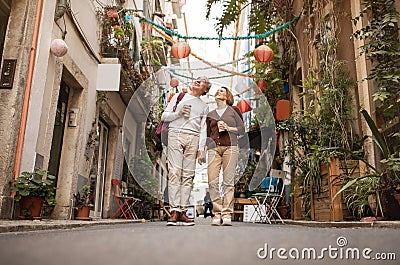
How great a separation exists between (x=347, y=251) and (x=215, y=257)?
0.52 metres

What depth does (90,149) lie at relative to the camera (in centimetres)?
706

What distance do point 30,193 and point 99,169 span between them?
4274 millimetres

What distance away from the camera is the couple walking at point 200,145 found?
170 inches

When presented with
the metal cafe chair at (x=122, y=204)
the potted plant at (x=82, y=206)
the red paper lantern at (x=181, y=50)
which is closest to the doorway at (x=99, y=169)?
the metal cafe chair at (x=122, y=204)

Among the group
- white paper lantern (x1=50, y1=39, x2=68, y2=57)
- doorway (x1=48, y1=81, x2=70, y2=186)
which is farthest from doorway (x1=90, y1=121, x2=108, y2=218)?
white paper lantern (x1=50, y1=39, x2=68, y2=57)

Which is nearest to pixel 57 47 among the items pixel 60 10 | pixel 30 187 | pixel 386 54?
pixel 60 10

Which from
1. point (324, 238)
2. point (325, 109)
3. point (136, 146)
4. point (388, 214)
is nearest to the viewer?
point (324, 238)

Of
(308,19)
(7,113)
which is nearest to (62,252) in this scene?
(7,113)

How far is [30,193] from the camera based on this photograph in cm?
416

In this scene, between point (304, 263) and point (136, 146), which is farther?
point (136, 146)

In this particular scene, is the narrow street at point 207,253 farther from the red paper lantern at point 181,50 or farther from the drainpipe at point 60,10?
the red paper lantern at point 181,50

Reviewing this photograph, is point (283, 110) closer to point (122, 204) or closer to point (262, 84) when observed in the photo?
point (262, 84)

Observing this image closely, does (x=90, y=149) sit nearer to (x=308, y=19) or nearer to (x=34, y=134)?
(x=34, y=134)

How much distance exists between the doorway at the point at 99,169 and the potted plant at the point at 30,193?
336 cm
